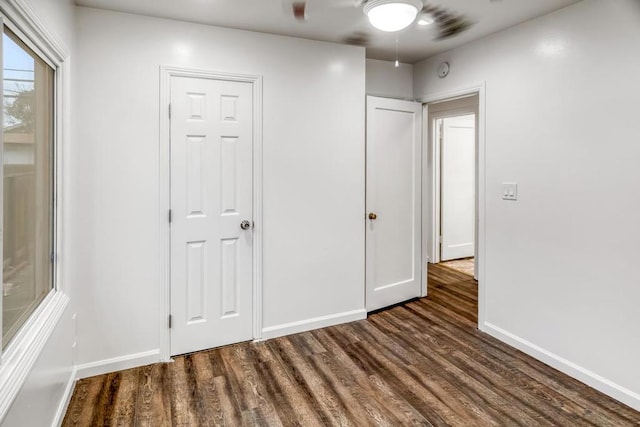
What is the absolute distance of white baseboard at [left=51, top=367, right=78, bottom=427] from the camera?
198 cm

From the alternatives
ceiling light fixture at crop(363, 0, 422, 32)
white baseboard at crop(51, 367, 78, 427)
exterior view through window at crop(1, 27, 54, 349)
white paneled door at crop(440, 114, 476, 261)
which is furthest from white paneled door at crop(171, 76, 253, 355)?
white paneled door at crop(440, 114, 476, 261)

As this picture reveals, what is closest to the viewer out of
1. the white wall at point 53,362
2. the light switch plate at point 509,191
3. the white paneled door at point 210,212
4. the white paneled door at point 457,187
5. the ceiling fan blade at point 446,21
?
the white wall at point 53,362

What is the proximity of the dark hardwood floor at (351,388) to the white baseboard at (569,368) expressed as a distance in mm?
54

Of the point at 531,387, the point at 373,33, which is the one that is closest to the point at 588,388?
the point at 531,387

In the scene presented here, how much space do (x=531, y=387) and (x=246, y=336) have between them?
1.98m

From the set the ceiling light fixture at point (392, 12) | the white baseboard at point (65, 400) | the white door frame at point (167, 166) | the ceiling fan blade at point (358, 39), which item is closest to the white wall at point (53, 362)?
the white baseboard at point (65, 400)

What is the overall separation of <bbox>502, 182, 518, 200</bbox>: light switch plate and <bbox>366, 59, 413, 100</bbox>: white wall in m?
1.49

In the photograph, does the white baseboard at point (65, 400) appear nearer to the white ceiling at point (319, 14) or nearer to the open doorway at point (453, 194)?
the white ceiling at point (319, 14)

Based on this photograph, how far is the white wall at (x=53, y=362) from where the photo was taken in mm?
1495

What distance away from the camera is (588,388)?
7.88 feet

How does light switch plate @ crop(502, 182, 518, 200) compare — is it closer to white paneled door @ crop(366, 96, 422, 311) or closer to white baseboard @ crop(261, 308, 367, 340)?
white paneled door @ crop(366, 96, 422, 311)

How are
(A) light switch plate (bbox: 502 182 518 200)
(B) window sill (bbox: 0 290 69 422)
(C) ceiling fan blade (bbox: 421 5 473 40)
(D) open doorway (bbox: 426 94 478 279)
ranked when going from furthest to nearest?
(D) open doorway (bbox: 426 94 478 279) < (A) light switch plate (bbox: 502 182 518 200) < (C) ceiling fan blade (bbox: 421 5 473 40) < (B) window sill (bbox: 0 290 69 422)

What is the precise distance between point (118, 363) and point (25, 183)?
144 centimetres

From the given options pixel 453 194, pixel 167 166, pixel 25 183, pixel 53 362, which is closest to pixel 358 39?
pixel 167 166
